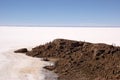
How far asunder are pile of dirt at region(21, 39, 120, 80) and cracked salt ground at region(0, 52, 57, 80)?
2.46 ft

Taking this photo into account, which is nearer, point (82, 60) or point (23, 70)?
point (23, 70)

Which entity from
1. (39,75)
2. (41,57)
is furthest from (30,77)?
(41,57)

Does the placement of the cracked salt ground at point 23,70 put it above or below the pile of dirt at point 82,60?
below

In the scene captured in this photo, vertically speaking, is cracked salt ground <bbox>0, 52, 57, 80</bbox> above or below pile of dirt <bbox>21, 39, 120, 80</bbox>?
below

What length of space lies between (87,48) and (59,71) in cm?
448

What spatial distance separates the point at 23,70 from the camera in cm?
1393

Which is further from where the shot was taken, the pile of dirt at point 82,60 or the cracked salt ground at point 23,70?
the pile of dirt at point 82,60

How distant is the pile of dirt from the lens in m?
13.0

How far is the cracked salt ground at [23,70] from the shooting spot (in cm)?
1257

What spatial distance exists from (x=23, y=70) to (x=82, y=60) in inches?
146

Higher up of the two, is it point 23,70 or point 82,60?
point 82,60

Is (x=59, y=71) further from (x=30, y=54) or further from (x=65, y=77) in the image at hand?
(x=30, y=54)

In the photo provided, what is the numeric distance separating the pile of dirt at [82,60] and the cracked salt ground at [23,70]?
2.46ft

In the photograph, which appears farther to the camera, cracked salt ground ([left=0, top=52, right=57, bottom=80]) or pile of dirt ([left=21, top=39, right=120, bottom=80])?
pile of dirt ([left=21, top=39, right=120, bottom=80])
